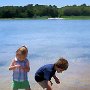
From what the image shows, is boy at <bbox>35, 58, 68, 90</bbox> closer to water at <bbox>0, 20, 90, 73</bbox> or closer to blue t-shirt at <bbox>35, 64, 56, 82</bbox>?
blue t-shirt at <bbox>35, 64, 56, 82</bbox>

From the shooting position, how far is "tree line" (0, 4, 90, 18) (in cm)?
11762

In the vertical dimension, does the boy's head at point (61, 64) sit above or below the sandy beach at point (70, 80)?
above

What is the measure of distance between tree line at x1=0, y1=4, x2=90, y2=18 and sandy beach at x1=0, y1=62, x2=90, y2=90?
10356 centimetres

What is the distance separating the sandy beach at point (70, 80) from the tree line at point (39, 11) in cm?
10356

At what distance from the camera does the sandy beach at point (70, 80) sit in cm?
1042

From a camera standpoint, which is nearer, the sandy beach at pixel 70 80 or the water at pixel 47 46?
the sandy beach at pixel 70 80

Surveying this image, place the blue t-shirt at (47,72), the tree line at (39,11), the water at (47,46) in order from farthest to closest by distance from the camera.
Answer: the tree line at (39,11), the water at (47,46), the blue t-shirt at (47,72)

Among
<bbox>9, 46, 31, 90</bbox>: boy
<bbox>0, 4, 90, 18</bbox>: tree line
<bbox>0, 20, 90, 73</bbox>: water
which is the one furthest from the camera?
<bbox>0, 4, 90, 18</bbox>: tree line

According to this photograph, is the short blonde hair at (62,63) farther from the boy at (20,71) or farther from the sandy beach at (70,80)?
the sandy beach at (70,80)

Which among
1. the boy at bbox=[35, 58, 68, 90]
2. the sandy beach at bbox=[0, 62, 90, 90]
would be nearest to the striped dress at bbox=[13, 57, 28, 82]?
the boy at bbox=[35, 58, 68, 90]

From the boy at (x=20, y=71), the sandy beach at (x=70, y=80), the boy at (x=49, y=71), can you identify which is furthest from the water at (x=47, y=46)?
the boy at (x=49, y=71)

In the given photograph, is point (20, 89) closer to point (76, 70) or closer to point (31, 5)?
point (76, 70)

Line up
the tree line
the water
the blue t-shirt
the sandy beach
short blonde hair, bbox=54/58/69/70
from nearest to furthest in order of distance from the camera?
1. short blonde hair, bbox=54/58/69/70
2. the blue t-shirt
3. the sandy beach
4. the water
5. the tree line

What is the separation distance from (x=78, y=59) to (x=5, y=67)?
3.34m
